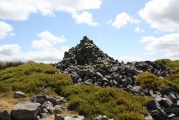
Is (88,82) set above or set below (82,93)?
above

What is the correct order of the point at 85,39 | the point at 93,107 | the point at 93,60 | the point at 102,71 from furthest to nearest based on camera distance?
1. the point at 85,39
2. the point at 93,60
3. the point at 102,71
4. the point at 93,107

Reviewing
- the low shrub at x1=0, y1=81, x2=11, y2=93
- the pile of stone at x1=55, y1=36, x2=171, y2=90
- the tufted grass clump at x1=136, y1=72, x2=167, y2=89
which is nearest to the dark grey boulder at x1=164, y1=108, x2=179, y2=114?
the tufted grass clump at x1=136, y1=72, x2=167, y2=89

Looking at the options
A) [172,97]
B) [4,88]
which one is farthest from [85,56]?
[172,97]

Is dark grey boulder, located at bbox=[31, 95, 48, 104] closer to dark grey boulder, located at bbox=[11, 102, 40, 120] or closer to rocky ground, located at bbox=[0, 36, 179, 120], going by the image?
rocky ground, located at bbox=[0, 36, 179, 120]

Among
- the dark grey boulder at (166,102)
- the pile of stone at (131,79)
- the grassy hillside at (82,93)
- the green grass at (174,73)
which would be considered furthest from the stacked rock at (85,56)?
the dark grey boulder at (166,102)

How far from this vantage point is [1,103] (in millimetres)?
16594

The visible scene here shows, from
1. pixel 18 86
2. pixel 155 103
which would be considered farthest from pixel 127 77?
pixel 18 86

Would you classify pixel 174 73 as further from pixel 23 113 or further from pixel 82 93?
pixel 23 113

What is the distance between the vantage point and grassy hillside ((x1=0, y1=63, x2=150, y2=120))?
15.7 meters

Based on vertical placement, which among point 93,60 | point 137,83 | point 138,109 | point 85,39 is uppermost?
point 85,39

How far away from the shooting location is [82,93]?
18125mm

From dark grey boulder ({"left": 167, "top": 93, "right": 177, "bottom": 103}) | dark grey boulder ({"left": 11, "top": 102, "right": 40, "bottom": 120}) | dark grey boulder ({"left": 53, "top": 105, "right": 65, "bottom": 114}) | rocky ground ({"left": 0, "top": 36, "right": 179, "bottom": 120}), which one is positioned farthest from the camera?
dark grey boulder ({"left": 167, "top": 93, "right": 177, "bottom": 103})

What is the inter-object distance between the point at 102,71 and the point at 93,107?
7018 mm

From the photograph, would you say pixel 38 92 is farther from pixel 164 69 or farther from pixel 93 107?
pixel 164 69
